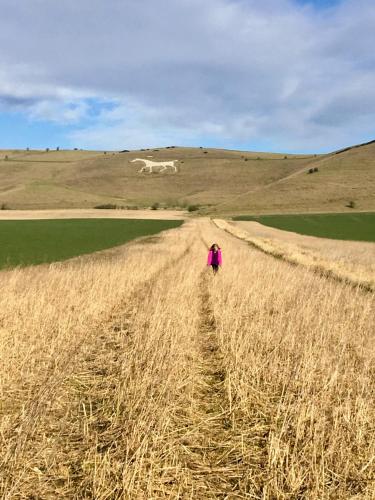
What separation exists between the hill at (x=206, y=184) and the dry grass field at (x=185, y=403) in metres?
105

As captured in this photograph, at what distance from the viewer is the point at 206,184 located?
544 feet

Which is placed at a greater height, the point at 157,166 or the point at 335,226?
the point at 157,166

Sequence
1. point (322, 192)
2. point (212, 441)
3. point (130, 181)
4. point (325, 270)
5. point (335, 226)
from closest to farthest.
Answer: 1. point (212, 441)
2. point (325, 270)
3. point (335, 226)
4. point (322, 192)
5. point (130, 181)

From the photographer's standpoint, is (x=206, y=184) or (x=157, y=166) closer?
(x=206, y=184)

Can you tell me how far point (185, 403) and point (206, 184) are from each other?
162378 millimetres

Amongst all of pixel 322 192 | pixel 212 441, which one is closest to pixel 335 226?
pixel 322 192

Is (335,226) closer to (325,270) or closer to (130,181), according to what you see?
(325,270)

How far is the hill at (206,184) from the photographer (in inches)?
4717

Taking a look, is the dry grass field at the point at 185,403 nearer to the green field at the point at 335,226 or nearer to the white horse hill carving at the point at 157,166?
the green field at the point at 335,226

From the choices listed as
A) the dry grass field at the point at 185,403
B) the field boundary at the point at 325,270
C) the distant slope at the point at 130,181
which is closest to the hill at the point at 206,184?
the distant slope at the point at 130,181

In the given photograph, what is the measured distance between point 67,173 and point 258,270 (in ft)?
572

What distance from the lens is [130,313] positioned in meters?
11.6

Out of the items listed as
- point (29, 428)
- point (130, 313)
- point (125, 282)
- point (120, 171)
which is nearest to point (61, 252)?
point (125, 282)

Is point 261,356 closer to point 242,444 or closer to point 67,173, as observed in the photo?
point 242,444
